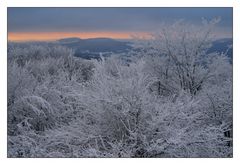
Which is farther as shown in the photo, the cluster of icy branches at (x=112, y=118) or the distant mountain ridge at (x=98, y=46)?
the distant mountain ridge at (x=98, y=46)

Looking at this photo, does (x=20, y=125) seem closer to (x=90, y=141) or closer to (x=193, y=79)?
(x=90, y=141)

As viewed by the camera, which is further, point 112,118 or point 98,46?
point 98,46

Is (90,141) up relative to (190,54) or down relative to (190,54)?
down

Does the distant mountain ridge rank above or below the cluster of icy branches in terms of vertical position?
above

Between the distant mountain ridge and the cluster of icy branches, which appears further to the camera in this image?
the distant mountain ridge

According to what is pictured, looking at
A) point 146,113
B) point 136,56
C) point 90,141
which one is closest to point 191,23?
point 136,56

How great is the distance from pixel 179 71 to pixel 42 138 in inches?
159

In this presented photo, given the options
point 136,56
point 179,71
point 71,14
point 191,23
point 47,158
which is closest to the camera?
point 47,158

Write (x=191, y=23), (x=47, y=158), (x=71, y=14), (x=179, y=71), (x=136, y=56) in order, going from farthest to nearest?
(x=179, y=71), (x=136, y=56), (x=191, y=23), (x=71, y=14), (x=47, y=158)

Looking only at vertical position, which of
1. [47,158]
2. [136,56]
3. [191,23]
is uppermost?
[191,23]

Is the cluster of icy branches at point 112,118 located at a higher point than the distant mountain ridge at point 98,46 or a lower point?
lower

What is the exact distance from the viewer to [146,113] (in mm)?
6535

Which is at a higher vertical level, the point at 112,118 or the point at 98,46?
the point at 98,46
